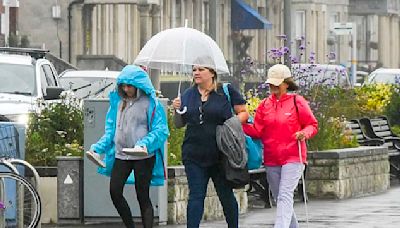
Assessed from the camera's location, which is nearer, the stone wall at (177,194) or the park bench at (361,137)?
the stone wall at (177,194)

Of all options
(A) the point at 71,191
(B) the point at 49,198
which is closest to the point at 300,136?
(A) the point at 71,191

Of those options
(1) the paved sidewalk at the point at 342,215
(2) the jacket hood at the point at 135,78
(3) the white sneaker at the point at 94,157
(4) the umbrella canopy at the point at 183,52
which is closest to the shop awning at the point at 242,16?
(1) the paved sidewalk at the point at 342,215

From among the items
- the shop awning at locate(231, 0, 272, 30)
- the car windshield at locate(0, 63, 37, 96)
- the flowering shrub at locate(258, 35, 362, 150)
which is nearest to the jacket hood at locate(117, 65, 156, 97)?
the flowering shrub at locate(258, 35, 362, 150)

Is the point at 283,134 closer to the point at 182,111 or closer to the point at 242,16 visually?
the point at 182,111

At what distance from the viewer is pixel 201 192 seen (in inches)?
605

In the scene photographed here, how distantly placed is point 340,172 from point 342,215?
103 inches

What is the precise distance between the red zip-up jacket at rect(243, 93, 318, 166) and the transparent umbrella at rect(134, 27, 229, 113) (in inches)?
25.1

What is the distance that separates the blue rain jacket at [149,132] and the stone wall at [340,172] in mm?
6474

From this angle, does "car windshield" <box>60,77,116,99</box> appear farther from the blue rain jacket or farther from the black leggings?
the black leggings

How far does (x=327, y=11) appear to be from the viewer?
73.5 meters

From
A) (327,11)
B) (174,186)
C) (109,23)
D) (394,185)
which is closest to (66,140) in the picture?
(174,186)

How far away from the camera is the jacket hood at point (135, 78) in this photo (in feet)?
51.0

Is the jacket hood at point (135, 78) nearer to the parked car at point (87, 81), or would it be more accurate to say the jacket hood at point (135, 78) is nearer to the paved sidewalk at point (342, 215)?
the paved sidewalk at point (342, 215)

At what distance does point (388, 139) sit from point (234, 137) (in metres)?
11.3
